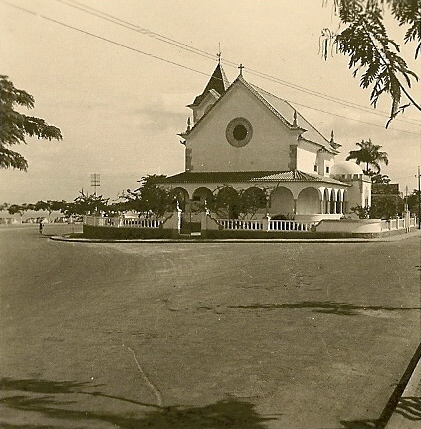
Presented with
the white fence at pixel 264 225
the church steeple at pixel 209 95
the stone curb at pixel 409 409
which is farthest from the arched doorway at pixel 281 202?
the stone curb at pixel 409 409

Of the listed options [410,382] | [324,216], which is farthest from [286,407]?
[324,216]

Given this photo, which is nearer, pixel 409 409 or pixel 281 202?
pixel 409 409

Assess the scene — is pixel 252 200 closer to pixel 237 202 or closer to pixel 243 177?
pixel 237 202

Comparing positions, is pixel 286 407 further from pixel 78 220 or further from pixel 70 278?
pixel 78 220

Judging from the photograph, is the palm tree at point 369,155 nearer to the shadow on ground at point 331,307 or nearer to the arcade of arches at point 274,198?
the arcade of arches at point 274,198

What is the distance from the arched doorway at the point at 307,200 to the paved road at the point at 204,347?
20763mm

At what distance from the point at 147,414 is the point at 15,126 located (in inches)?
118

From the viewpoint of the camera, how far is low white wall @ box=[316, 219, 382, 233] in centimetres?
2927

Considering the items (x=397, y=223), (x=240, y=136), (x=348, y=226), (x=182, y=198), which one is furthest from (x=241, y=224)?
(x=397, y=223)

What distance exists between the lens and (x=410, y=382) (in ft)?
19.5

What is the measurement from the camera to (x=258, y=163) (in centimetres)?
3781

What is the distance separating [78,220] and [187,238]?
30284mm

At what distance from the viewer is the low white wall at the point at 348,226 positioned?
2927 centimetres

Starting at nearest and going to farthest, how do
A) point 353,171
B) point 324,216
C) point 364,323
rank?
point 364,323 → point 324,216 → point 353,171
